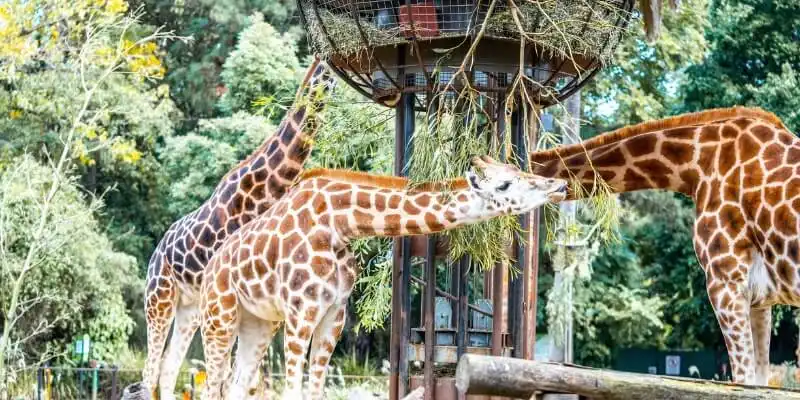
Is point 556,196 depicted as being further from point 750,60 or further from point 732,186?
point 750,60

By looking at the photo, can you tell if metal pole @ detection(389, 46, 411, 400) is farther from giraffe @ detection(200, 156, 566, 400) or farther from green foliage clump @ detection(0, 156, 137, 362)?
green foliage clump @ detection(0, 156, 137, 362)

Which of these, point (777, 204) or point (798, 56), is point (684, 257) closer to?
point (798, 56)

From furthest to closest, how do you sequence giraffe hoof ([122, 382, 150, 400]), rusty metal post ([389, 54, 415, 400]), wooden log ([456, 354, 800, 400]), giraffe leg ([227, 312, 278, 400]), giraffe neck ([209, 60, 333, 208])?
1. giraffe neck ([209, 60, 333, 208])
2. giraffe hoof ([122, 382, 150, 400])
3. giraffe leg ([227, 312, 278, 400])
4. rusty metal post ([389, 54, 415, 400])
5. wooden log ([456, 354, 800, 400])

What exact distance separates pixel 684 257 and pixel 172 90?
1215 cm

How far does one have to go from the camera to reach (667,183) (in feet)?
28.7

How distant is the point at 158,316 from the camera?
11.1 meters

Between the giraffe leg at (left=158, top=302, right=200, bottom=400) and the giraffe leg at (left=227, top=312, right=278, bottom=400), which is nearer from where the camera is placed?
the giraffe leg at (left=227, top=312, right=278, bottom=400)

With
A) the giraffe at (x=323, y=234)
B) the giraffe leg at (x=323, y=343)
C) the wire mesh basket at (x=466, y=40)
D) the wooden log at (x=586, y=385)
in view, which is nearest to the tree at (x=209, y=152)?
the wire mesh basket at (x=466, y=40)

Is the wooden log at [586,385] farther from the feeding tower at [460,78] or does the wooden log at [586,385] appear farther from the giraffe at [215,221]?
the giraffe at [215,221]

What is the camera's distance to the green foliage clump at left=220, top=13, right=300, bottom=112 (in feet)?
74.3

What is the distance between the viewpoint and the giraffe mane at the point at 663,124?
332 inches

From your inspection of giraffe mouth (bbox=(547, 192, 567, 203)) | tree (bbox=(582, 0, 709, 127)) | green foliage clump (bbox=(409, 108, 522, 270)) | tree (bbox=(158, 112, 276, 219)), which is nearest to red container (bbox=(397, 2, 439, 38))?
green foliage clump (bbox=(409, 108, 522, 270))

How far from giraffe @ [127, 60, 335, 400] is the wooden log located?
4.25m

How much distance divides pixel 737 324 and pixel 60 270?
14.5 metres
